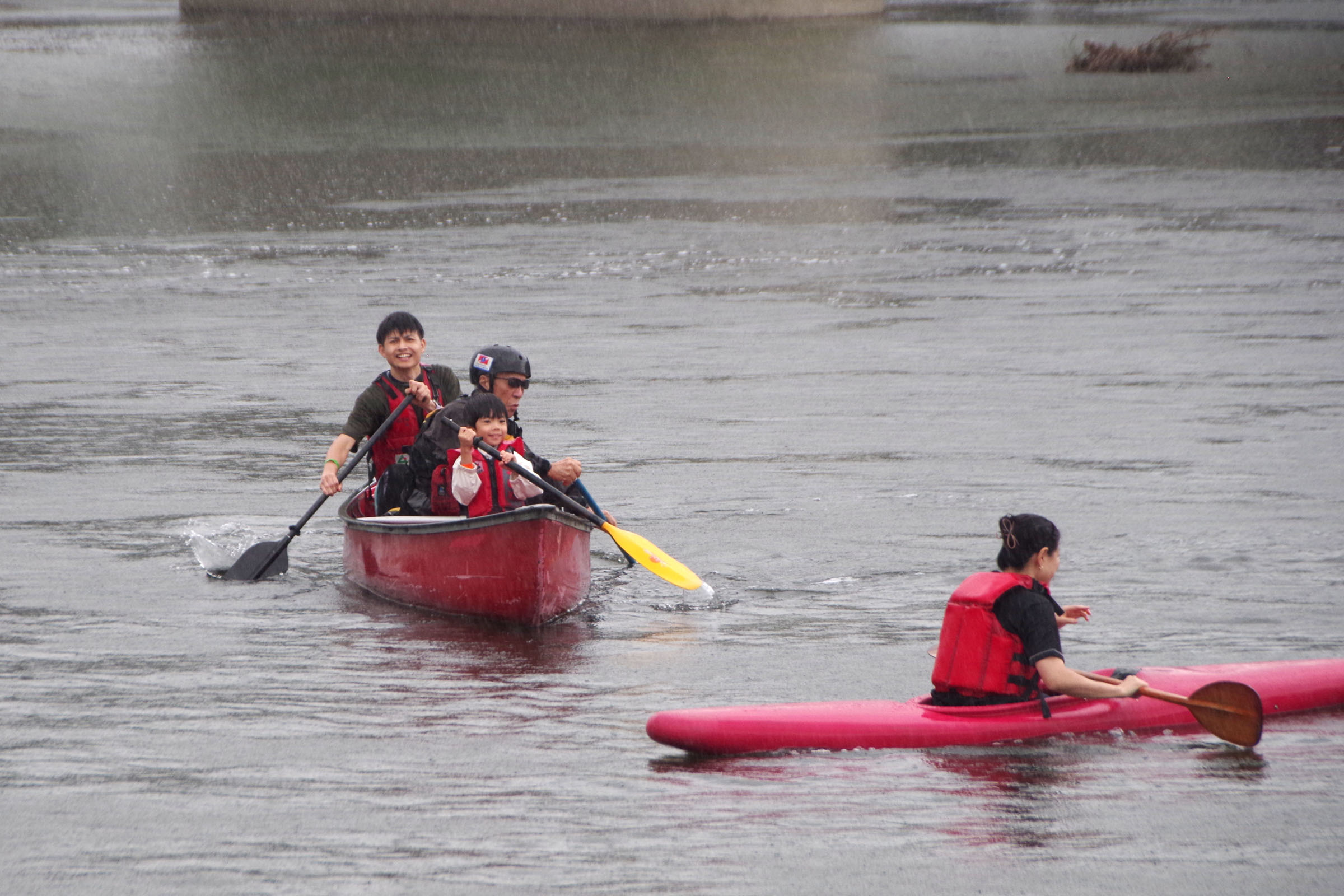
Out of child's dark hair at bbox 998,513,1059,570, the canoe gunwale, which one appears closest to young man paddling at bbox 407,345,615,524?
the canoe gunwale

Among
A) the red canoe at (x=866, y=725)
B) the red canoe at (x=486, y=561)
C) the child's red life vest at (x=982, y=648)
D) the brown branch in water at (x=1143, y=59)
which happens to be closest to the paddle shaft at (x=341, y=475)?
the red canoe at (x=486, y=561)

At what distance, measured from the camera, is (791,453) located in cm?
1427

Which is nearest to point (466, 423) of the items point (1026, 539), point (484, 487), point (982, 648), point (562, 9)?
point (484, 487)

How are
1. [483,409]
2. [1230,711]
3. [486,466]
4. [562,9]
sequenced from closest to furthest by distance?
1. [1230,711]
2. [483,409]
3. [486,466]
4. [562,9]

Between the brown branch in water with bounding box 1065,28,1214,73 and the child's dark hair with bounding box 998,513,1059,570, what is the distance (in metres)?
45.5

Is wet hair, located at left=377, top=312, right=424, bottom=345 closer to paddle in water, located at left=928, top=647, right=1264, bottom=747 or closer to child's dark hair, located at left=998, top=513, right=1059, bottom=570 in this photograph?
child's dark hair, located at left=998, top=513, right=1059, bottom=570

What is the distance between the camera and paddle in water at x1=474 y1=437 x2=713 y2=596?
9.88 metres

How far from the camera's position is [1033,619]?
7383mm

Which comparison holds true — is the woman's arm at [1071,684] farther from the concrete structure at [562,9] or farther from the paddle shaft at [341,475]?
the concrete structure at [562,9]

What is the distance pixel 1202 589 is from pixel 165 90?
4099 cm

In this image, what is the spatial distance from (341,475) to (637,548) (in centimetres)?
188

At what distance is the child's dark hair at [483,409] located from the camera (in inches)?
379

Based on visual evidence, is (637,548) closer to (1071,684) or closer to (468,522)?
(468,522)

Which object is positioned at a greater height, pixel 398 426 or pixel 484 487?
pixel 398 426
